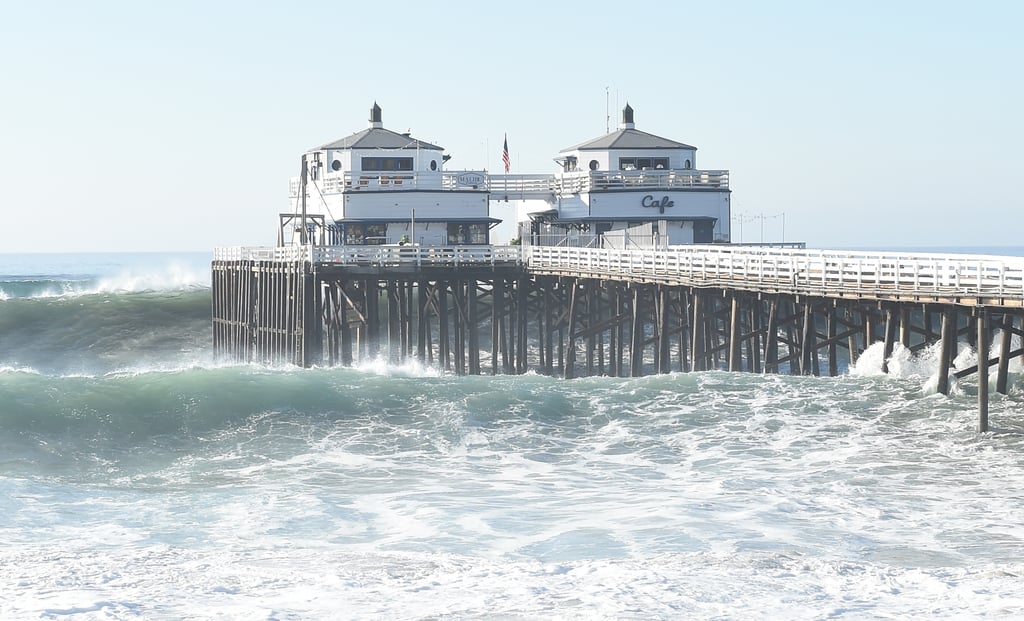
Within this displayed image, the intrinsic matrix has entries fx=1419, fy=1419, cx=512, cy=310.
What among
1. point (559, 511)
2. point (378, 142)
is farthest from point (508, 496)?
point (378, 142)

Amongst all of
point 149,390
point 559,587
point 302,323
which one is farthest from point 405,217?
point 559,587

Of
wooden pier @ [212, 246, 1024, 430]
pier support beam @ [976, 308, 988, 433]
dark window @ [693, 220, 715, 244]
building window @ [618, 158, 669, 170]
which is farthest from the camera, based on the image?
building window @ [618, 158, 669, 170]

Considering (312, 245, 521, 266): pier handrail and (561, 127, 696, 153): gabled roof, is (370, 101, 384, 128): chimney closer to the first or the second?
(561, 127, 696, 153): gabled roof

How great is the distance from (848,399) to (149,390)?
1780 centimetres

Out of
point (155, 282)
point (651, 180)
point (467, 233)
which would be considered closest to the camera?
point (651, 180)

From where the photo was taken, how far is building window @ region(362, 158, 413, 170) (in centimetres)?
5772

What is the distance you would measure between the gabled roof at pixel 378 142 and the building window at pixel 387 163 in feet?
1.72

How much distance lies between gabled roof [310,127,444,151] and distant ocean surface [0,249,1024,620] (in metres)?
18.1

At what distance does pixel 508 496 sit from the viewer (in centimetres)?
2550

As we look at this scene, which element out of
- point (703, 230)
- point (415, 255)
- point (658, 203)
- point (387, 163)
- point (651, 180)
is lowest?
point (415, 255)

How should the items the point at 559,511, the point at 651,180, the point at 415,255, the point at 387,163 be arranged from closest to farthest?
1. the point at 559,511
2. the point at 415,255
3. the point at 651,180
4. the point at 387,163

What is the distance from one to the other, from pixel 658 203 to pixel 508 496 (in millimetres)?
32552

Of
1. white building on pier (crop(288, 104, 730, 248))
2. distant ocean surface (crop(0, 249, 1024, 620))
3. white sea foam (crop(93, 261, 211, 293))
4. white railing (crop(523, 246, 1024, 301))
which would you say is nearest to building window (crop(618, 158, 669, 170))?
white building on pier (crop(288, 104, 730, 248))

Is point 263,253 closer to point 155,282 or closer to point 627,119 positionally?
point 627,119
